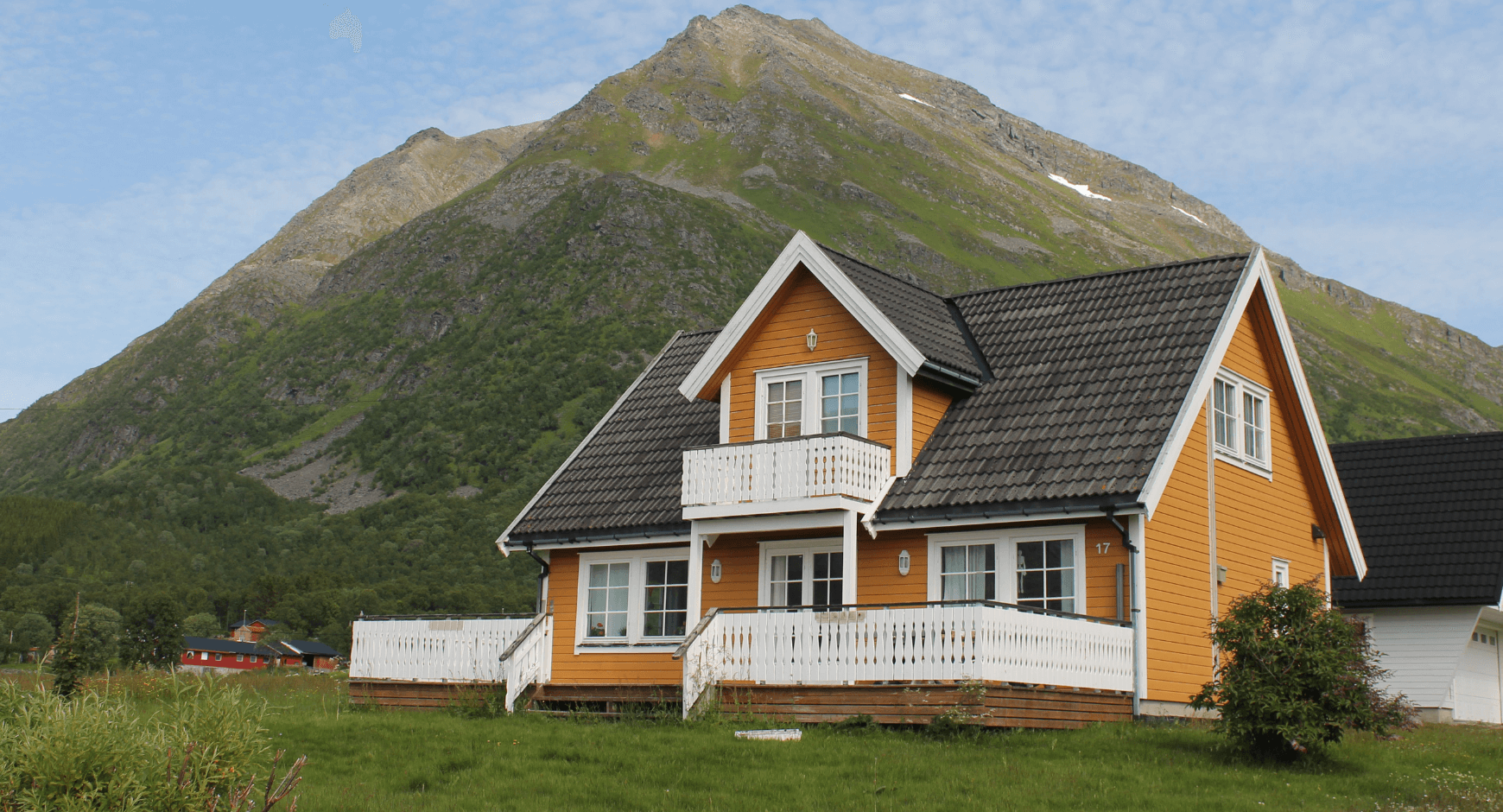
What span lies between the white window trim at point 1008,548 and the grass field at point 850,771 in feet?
8.58

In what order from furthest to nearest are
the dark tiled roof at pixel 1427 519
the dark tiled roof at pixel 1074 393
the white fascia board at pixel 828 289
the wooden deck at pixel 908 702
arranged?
the dark tiled roof at pixel 1427 519 < the white fascia board at pixel 828 289 < the dark tiled roof at pixel 1074 393 < the wooden deck at pixel 908 702

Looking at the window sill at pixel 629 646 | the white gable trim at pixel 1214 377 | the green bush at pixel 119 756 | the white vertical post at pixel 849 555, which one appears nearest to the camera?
the green bush at pixel 119 756

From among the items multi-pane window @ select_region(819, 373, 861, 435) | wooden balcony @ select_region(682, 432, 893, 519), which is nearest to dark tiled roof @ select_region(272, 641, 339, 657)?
wooden balcony @ select_region(682, 432, 893, 519)

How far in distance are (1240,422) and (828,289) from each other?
7.41m

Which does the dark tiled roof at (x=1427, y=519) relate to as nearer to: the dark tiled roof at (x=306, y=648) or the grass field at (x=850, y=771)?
the grass field at (x=850, y=771)

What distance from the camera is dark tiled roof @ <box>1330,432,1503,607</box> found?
27.3m

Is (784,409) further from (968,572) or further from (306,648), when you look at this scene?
(306,648)

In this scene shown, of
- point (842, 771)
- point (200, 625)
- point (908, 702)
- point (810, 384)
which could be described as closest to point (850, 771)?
point (842, 771)

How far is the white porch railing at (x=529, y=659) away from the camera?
21.6 metres

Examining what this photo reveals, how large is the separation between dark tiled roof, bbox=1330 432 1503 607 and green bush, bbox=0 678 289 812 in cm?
2408

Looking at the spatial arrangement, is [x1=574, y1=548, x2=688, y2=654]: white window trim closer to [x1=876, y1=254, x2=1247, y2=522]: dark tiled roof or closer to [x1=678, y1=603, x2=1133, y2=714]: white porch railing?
[x1=678, y1=603, x2=1133, y2=714]: white porch railing

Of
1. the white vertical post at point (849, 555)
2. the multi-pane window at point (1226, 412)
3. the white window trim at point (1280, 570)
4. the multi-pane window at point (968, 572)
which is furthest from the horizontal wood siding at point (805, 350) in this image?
the white window trim at point (1280, 570)

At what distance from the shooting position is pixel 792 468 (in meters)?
20.3

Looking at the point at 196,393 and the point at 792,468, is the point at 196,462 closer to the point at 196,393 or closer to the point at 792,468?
the point at 196,393
